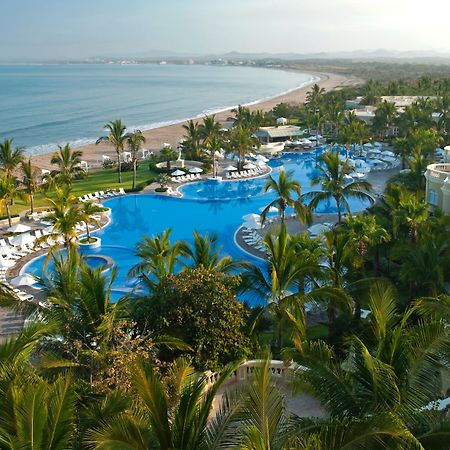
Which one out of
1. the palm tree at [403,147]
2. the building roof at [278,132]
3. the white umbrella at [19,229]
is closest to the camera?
the white umbrella at [19,229]

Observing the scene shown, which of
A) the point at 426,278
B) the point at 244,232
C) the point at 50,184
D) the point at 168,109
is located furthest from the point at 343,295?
the point at 168,109

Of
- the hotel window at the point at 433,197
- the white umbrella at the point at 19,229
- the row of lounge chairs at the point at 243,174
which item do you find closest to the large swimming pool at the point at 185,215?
the row of lounge chairs at the point at 243,174

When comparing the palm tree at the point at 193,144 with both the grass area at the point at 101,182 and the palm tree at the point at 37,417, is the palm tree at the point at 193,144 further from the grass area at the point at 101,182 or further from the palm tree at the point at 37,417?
the palm tree at the point at 37,417

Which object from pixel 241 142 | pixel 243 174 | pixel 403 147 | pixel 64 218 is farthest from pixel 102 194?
pixel 403 147

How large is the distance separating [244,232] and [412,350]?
71.5 feet

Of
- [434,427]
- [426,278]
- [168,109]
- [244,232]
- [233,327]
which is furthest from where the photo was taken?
[168,109]

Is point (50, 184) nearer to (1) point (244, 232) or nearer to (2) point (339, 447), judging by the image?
(1) point (244, 232)

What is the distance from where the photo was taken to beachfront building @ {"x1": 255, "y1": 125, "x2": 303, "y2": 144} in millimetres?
61250

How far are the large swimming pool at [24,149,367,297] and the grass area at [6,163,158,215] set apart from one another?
325 centimetres

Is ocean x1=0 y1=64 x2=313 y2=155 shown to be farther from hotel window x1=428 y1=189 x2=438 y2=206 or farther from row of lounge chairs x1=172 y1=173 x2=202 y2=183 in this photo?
hotel window x1=428 y1=189 x2=438 y2=206

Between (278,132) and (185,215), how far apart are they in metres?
29.7

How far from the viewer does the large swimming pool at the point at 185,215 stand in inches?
1104

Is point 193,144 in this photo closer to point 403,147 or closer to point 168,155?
point 168,155

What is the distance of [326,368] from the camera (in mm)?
8617
